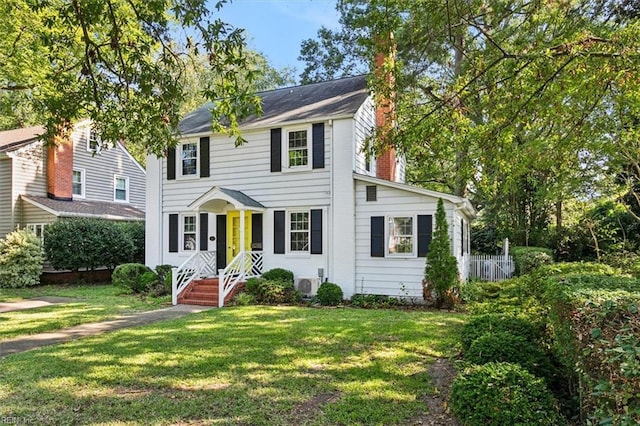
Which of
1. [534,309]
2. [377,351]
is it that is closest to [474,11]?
[534,309]

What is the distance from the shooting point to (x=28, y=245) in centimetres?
1659

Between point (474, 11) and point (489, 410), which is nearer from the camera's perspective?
point (489, 410)

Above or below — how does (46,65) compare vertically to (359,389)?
above

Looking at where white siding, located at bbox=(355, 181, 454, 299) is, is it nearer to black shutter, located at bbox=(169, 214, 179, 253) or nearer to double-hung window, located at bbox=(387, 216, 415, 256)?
double-hung window, located at bbox=(387, 216, 415, 256)

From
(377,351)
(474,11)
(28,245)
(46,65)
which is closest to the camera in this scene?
(377,351)

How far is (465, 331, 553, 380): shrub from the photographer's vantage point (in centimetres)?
444

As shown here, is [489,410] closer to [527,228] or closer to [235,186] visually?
[235,186]

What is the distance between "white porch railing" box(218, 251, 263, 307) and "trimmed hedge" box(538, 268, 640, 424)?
31.3ft

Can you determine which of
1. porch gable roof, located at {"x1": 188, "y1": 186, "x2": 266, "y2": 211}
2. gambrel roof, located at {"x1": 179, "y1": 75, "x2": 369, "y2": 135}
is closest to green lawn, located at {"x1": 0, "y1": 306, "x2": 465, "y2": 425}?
porch gable roof, located at {"x1": 188, "y1": 186, "x2": 266, "y2": 211}

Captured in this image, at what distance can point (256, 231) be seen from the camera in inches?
558

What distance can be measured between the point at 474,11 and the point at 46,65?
1199 centimetres

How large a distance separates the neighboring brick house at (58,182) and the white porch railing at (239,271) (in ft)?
27.2

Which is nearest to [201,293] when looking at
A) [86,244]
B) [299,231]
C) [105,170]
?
[299,231]

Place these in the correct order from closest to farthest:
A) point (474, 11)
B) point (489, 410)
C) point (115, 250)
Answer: point (489, 410) < point (474, 11) < point (115, 250)
